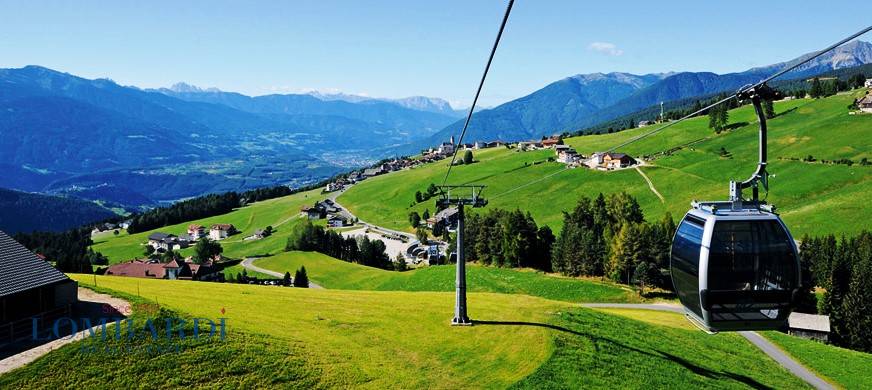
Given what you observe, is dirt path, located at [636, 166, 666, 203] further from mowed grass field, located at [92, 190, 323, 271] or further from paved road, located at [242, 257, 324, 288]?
mowed grass field, located at [92, 190, 323, 271]

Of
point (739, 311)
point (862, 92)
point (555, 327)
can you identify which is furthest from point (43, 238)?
point (862, 92)

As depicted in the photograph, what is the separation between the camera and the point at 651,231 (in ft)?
267

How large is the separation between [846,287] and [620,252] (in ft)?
84.3

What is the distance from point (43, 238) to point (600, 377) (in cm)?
17507

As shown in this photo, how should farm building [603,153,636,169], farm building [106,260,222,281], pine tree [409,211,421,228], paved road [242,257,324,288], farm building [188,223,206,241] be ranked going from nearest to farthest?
1. paved road [242,257,324,288]
2. farm building [106,260,222,281]
3. pine tree [409,211,421,228]
4. farm building [603,153,636,169]
5. farm building [188,223,206,241]

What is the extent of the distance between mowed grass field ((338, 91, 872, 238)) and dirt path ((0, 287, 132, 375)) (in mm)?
57878

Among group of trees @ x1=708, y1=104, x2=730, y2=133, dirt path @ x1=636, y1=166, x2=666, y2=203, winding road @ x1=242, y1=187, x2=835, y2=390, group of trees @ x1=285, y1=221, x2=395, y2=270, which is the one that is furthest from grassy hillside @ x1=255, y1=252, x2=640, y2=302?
group of trees @ x1=708, y1=104, x2=730, y2=133

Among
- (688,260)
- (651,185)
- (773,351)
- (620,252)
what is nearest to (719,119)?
(651,185)

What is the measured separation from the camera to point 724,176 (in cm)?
13025

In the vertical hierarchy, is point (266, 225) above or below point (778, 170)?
below

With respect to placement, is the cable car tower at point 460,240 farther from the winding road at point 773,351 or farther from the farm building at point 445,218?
the farm building at point 445,218

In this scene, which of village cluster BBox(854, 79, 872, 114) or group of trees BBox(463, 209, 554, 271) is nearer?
group of trees BBox(463, 209, 554, 271)

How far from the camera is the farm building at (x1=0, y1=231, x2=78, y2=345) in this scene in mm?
25922

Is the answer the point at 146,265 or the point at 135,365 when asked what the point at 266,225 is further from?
the point at 135,365
